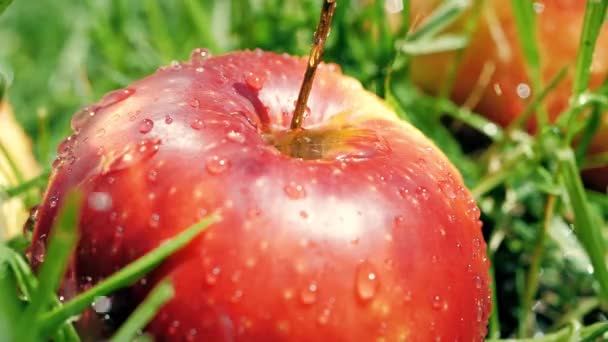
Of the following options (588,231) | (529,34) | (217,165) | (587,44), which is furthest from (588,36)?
(217,165)

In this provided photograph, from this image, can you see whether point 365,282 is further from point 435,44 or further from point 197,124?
point 435,44

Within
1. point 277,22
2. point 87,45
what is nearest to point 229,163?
point 277,22

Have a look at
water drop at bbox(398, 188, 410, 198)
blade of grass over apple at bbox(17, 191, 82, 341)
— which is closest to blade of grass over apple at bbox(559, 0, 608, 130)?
water drop at bbox(398, 188, 410, 198)

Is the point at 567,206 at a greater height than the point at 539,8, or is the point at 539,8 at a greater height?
the point at 539,8

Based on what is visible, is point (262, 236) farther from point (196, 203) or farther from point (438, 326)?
point (438, 326)

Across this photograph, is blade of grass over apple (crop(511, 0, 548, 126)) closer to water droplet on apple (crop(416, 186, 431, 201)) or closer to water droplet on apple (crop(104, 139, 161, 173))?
water droplet on apple (crop(416, 186, 431, 201))

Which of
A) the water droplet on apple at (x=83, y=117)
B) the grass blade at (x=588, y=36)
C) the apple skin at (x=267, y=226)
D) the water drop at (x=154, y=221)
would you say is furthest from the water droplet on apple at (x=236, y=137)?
the grass blade at (x=588, y=36)

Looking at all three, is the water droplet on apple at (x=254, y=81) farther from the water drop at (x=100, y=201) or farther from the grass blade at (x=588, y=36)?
the grass blade at (x=588, y=36)
